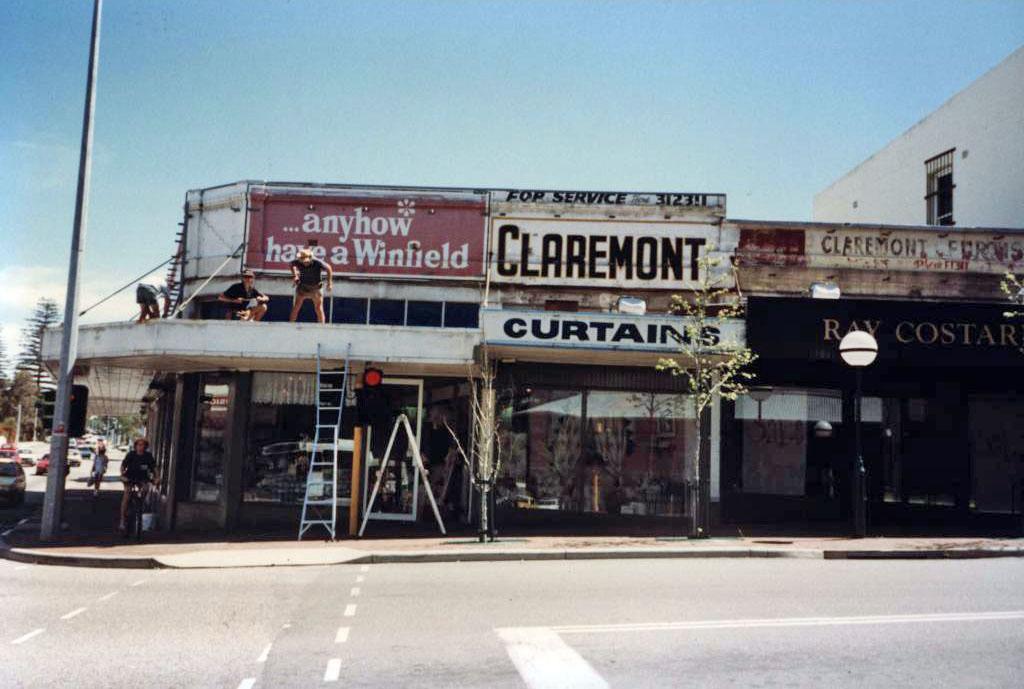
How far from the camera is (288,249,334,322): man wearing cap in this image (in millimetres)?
18547

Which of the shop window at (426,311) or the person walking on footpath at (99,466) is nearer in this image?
the shop window at (426,311)

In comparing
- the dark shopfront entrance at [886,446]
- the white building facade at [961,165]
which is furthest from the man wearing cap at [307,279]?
the white building facade at [961,165]

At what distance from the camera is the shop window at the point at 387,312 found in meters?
20.3

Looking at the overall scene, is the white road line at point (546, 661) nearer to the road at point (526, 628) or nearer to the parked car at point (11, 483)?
the road at point (526, 628)

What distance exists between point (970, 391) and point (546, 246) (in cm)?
953

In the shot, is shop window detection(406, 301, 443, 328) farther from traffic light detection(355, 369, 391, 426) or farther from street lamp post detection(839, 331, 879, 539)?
street lamp post detection(839, 331, 879, 539)

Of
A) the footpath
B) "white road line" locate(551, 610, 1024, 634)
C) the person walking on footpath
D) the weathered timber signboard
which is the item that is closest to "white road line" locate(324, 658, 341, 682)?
"white road line" locate(551, 610, 1024, 634)

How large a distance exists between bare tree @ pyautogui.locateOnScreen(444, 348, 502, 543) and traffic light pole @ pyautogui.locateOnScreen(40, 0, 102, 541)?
689 centimetres

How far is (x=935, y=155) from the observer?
27484mm

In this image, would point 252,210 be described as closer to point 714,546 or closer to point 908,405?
point 714,546

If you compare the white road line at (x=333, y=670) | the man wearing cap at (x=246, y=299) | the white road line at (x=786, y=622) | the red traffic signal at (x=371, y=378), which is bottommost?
the white road line at (x=333, y=670)

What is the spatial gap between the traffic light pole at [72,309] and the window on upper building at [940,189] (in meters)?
22.5

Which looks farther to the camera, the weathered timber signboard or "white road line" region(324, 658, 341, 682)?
the weathered timber signboard

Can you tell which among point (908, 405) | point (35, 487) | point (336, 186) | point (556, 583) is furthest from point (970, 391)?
point (35, 487)
